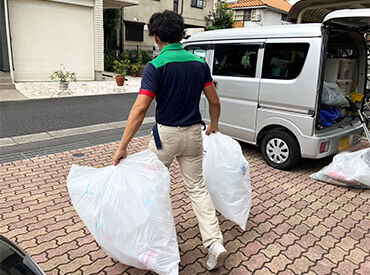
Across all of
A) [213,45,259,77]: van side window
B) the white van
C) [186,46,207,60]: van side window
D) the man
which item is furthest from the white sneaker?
[186,46,207,60]: van side window

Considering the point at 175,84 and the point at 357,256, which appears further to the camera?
the point at 357,256

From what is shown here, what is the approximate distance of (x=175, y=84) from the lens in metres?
2.18

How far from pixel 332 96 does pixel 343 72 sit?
0.67 m

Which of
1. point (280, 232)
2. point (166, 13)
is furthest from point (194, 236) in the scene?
point (166, 13)

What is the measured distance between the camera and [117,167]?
7.06 feet

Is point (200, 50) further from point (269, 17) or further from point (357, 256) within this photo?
point (269, 17)

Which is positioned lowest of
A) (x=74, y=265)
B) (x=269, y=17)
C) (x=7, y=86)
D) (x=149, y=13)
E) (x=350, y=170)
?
(x=74, y=265)

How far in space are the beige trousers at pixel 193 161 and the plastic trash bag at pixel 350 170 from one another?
8.01 ft

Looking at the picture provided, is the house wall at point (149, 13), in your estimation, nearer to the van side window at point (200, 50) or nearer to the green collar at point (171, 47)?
the van side window at point (200, 50)

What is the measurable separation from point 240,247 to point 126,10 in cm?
1849

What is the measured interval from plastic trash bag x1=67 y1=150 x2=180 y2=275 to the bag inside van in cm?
280

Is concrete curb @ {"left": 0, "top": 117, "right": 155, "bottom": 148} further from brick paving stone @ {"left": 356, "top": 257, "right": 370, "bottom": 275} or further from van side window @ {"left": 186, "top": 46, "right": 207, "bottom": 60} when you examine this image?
brick paving stone @ {"left": 356, "top": 257, "right": 370, "bottom": 275}

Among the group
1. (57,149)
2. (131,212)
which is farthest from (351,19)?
(57,149)

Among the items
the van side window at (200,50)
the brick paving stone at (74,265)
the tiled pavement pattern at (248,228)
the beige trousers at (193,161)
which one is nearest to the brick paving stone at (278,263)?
the tiled pavement pattern at (248,228)
